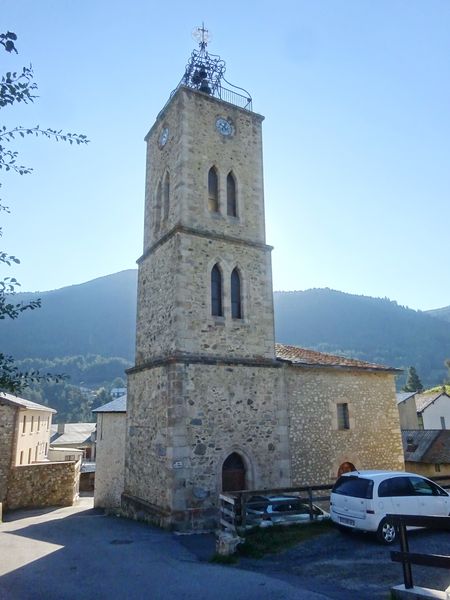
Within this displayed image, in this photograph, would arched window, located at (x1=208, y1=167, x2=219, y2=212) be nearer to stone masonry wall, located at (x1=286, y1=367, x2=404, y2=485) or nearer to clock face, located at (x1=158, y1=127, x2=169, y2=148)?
clock face, located at (x1=158, y1=127, x2=169, y2=148)

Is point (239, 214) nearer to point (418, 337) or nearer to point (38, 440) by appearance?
point (38, 440)

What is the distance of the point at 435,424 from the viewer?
137 ft

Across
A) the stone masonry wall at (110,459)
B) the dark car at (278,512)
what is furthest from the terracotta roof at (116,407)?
the dark car at (278,512)

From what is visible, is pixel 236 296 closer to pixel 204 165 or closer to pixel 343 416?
pixel 204 165

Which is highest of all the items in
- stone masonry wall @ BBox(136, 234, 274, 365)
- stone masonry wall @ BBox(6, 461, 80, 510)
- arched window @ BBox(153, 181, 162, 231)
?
arched window @ BBox(153, 181, 162, 231)

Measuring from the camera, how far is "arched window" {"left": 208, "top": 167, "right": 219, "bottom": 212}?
17047 millimetres

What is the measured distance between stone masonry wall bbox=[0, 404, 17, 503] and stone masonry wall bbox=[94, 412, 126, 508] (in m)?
4.48

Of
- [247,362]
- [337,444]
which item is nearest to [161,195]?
[247,362]

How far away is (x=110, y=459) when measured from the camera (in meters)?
24.3

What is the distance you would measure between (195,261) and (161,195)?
4.45 meters

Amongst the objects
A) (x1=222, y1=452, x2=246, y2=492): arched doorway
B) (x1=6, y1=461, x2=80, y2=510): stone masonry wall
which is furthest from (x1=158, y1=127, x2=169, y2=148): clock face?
(x1=6, y1=461, x2=80, y2=510): stone masonry wall

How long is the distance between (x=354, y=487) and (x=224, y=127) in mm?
14156

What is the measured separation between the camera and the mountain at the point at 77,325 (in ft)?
485

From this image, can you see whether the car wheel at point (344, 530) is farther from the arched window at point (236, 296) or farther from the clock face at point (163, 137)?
the clock face at point (163, 137)
